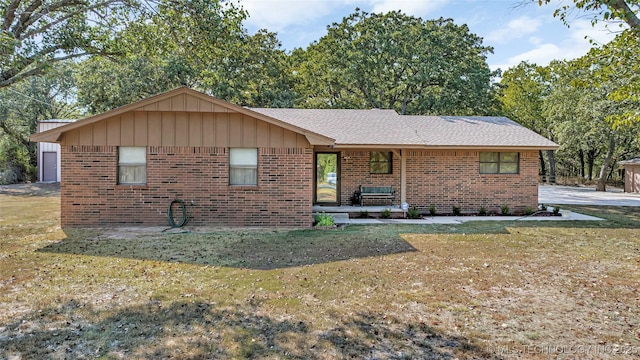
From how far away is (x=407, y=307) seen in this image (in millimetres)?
4512

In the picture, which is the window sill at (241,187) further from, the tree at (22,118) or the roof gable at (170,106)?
the tree at (22,118)

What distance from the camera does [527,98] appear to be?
115 feet

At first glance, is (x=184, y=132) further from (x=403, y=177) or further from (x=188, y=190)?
(x=403, y=177)

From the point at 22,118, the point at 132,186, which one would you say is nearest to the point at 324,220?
the point at 132,186

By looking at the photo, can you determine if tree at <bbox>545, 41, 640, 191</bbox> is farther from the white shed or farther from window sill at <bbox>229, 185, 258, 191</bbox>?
the white shed

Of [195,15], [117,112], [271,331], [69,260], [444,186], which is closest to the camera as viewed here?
[271,331]

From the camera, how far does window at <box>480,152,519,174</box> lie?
1313 centimetres

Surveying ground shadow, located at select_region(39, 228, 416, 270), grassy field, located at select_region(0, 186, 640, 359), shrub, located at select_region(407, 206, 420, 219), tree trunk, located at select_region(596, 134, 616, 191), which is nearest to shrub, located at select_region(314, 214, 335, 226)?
ground shadow, located at select_region(39, 228, 416, 270)

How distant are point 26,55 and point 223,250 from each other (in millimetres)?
6266

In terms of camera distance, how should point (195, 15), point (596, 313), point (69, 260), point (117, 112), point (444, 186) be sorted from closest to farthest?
point (596, 313), point (69, 260), point (195, 15), point (117, 112), point (444, 186)

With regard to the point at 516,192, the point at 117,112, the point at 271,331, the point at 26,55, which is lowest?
the point at 271,331

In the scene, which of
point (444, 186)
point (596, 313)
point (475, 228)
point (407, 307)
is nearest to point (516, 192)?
point (444, 186)

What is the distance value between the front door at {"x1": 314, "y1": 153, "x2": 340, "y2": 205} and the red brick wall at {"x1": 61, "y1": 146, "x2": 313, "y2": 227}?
3.05 metres

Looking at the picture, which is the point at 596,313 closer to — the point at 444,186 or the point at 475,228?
the point at 475,228
